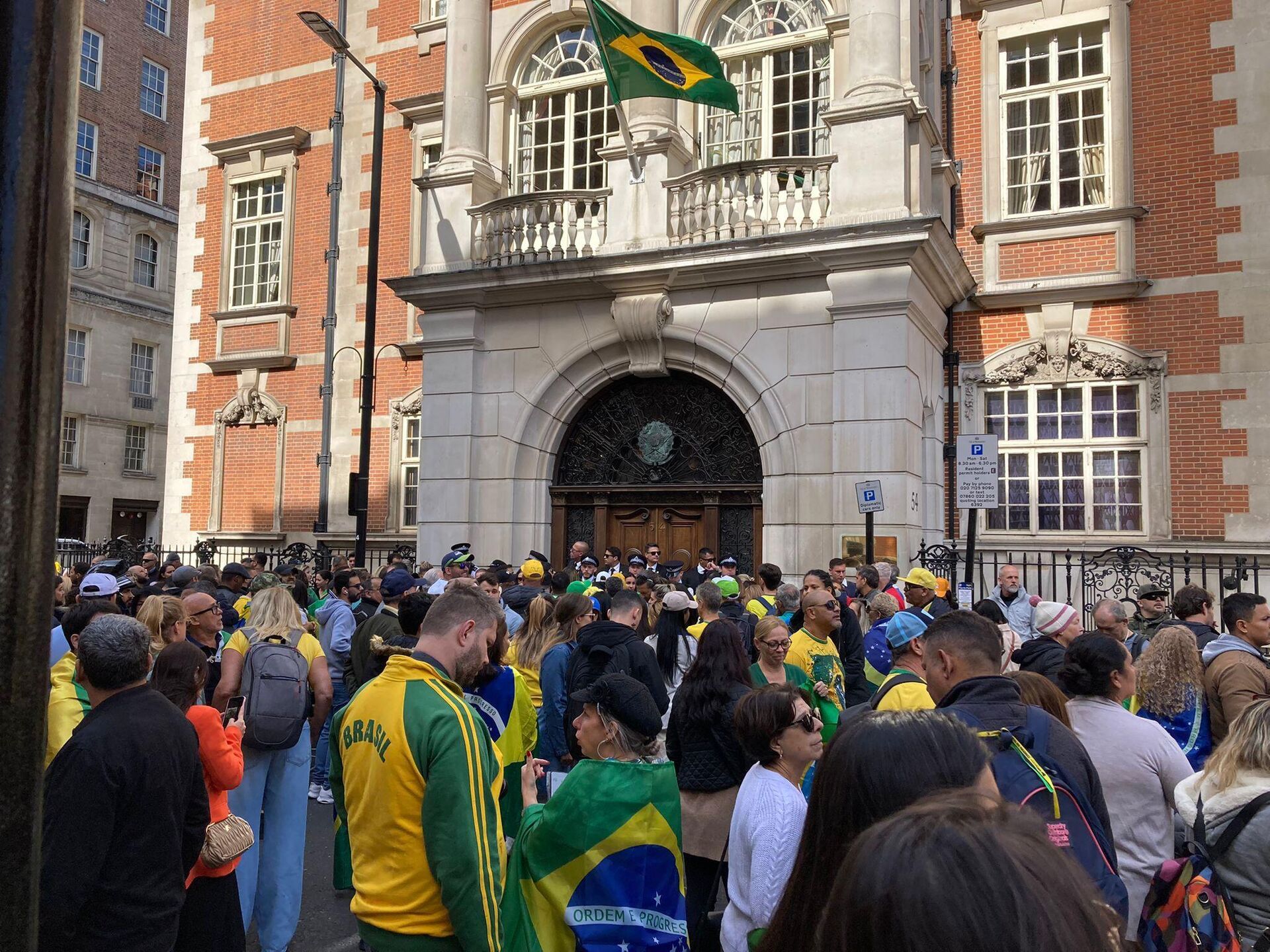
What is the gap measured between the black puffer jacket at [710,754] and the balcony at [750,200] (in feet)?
32.2

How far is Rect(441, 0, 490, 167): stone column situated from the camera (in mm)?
16922

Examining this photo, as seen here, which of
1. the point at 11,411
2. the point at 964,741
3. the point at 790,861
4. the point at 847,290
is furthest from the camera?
the point at 847,290

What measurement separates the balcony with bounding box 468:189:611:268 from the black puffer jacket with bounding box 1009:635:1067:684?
33.7 feet

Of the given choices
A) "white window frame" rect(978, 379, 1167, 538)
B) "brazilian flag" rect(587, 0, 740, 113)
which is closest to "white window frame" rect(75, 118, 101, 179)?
"brazilian flag" rect(587, 0, 740, 113)

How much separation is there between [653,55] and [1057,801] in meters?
12.5

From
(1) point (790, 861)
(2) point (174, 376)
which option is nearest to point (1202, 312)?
(1) point (790, 861)

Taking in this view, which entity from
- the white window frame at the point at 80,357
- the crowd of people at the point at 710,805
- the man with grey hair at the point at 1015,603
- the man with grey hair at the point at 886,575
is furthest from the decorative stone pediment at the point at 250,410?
the white window frame at the point at 80,357

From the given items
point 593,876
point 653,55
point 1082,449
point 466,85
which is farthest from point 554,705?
point 466,85

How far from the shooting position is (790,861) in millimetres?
3549

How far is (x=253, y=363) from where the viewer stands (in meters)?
21.7

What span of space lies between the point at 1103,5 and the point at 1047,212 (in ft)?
10.4

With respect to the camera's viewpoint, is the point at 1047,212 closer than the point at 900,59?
No

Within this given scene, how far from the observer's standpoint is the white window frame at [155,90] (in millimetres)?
39125

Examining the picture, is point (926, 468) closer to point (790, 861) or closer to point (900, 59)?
point (900, 59)
